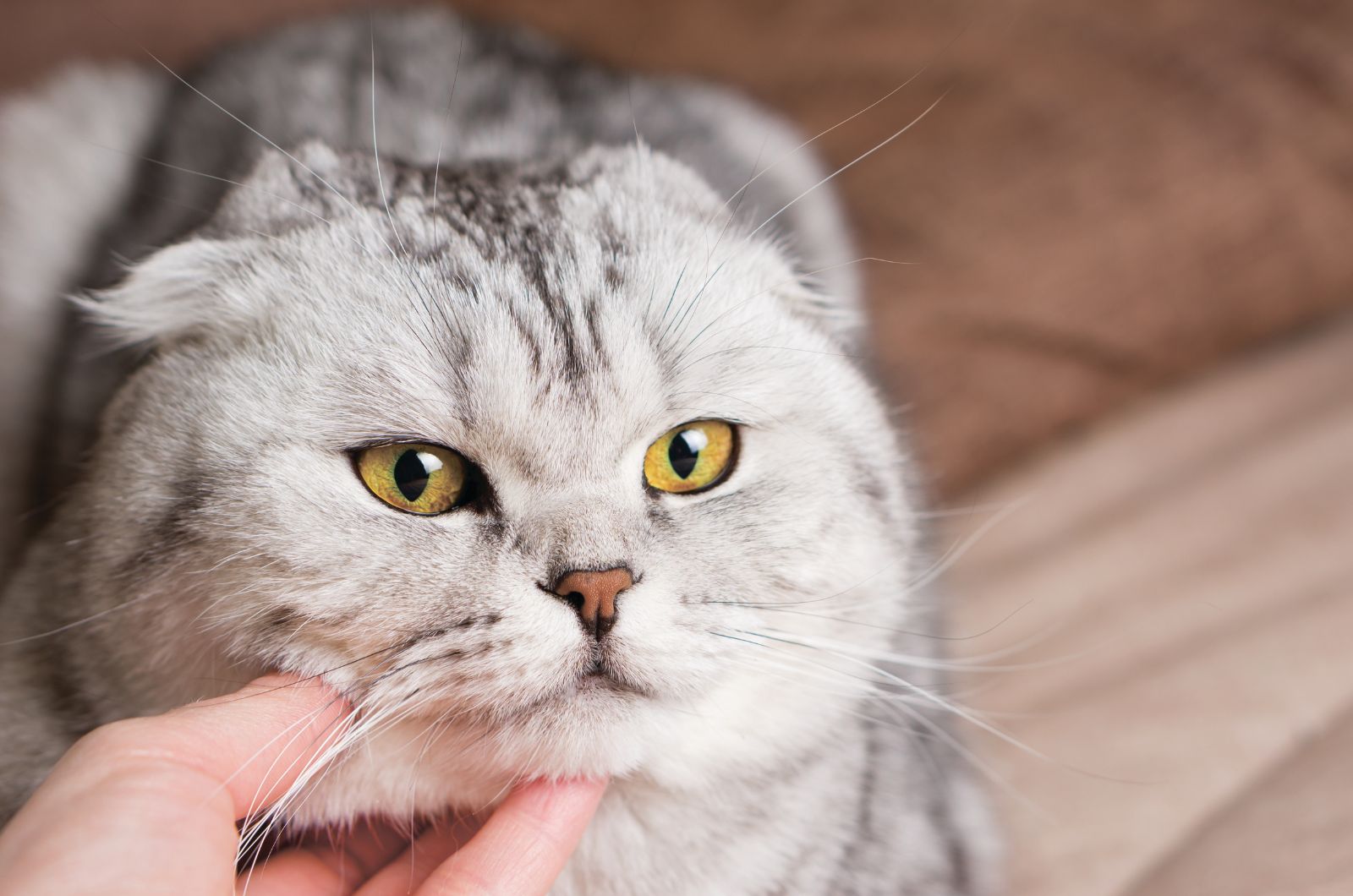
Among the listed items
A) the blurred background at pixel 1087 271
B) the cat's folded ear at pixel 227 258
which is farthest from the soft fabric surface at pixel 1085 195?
the cat's folded ear at pixel 227 258

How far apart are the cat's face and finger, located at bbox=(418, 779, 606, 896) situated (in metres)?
0.03

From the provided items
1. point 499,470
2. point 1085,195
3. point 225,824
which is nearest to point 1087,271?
point 1085,195

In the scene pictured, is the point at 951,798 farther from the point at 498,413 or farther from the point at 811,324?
the point at 498,413

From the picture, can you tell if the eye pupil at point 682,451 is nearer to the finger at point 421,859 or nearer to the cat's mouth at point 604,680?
the cat's mouth at point 604,680

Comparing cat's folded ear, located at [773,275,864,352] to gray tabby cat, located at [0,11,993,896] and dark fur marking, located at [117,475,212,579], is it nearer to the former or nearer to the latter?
gray tabby cat, located at [0,11,993,896]

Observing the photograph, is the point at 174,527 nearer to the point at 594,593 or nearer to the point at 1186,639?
the point at 594,593

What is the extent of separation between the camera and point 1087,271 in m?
1.94

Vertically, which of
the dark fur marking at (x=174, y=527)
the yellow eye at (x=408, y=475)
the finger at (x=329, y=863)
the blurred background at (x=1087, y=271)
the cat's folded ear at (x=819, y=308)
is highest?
the blurred background at (x=1087, y=271)

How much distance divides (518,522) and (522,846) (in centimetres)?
28

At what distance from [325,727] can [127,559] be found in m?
0.25

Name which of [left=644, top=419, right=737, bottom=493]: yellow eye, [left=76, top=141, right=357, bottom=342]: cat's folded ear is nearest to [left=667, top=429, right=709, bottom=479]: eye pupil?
[left=644, top=419, right=737, bottom=493]: yellow eye

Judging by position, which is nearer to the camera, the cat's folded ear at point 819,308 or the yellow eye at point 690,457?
the yellow eye at point 690,457

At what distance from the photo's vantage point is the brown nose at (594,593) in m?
0.84

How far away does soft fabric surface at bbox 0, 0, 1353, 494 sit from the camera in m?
1.93
